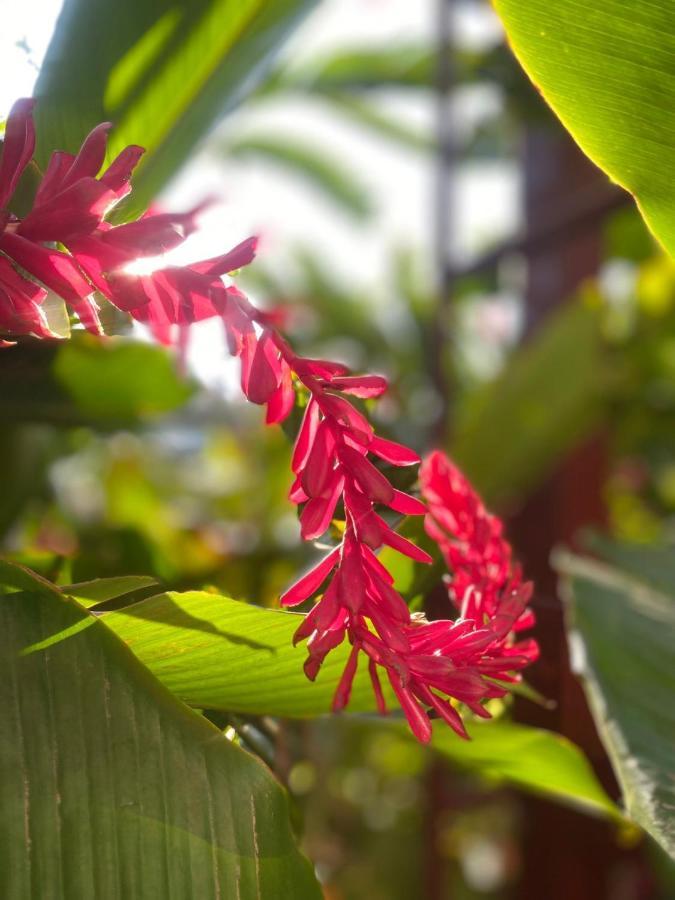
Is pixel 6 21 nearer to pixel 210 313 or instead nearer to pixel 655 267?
pixel 210 313

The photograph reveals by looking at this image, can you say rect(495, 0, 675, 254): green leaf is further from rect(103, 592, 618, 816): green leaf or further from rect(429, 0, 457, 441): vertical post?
rect(429, 0, 457, 441): vertical post

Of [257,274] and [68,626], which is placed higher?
[68,626]

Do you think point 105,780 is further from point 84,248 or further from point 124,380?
point 124,380

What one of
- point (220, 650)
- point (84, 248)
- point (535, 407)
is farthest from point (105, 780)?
point (535, 407)

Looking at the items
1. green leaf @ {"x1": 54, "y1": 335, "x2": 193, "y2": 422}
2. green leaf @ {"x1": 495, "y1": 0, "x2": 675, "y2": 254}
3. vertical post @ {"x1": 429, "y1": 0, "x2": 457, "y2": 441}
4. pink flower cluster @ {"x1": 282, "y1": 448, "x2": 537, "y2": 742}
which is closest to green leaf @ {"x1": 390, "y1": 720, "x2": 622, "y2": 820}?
pink flower cluster @ {"x1": 282, "y1": 448, "x2": 537, "y2": 742}

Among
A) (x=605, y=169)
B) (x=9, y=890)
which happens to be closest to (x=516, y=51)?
(x=605, y=169)

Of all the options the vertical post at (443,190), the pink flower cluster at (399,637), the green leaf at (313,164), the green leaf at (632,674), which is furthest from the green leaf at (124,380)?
the green leaf at (313,164)

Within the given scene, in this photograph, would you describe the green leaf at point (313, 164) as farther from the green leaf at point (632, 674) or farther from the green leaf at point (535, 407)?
the green leaf at point (632, 674)
